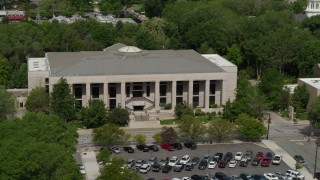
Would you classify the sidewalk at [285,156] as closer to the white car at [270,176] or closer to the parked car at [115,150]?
the white car at [270,176]

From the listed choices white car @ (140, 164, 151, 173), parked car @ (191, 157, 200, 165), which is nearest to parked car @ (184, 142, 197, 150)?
parked car @ (191, 157, 200, 165)

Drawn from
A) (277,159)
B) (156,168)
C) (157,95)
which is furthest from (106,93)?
(277,159)

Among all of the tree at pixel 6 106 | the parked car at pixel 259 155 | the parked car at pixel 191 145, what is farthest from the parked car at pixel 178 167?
the tree at pixel 6 106

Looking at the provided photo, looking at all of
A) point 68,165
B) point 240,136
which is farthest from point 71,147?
point 240,136

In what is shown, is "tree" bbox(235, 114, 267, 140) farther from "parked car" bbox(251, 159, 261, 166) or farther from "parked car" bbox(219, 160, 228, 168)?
"parked car" bbox(219, 160, 228, 168)

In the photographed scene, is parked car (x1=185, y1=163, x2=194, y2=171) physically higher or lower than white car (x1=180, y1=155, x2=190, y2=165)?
lower

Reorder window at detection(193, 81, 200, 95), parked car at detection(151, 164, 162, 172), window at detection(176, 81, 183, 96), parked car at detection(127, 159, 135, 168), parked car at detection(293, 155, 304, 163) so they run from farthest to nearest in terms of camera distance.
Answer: window at detection(193, 81, 200, 95) < window at detection(176, 81, 183, 96) < parked car at detection(293, 155, 304, 163) < parked car at detection(127, 159, 135, 168) < parked car at detection(151, 164, 162, 172)

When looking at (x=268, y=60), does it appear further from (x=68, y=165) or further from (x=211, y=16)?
(x=68, y=165)

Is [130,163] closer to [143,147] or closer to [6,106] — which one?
[143,147]
